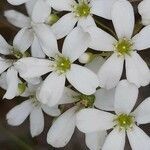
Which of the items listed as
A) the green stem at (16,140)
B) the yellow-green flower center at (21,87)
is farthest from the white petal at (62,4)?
the green stem at (16,140)

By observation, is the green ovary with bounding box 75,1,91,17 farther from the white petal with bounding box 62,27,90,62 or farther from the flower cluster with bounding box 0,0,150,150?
the white petal with bounding box 62,27,90,62

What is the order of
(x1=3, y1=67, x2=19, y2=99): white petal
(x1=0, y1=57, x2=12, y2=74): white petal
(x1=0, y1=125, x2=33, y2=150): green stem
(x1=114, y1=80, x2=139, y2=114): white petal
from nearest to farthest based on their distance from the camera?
(x1=114, y1=80, x2=139, y2=114): white petal, (x1=3, y1=67, x2=19, y2=99): white petal, (x1=0, y1=57, x2=12, y2=74): white petal, (x1=0, y1=125, x2=33, y2=150): green stem

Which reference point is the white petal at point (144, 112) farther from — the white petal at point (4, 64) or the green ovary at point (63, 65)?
the white petal at point (4, 64)

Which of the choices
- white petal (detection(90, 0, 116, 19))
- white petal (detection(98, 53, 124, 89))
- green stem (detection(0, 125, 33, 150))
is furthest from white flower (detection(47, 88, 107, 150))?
green stem (detection(0, 125, 33, 150))

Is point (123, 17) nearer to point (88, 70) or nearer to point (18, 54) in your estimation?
point (88, 70)

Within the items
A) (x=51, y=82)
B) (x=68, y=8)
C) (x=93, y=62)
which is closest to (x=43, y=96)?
(x=51, y=82)

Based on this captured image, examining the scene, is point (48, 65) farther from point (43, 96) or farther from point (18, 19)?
point (18, 19)

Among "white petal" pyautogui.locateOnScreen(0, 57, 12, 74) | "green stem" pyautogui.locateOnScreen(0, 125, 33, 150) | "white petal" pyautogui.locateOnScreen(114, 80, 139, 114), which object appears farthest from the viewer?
"green stem" pyautogui.locateOnScreen(0, 125, 33, 150)
